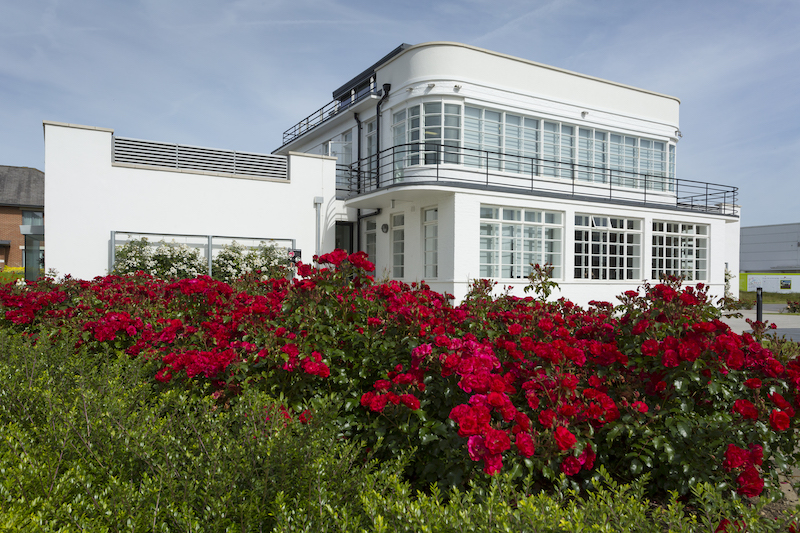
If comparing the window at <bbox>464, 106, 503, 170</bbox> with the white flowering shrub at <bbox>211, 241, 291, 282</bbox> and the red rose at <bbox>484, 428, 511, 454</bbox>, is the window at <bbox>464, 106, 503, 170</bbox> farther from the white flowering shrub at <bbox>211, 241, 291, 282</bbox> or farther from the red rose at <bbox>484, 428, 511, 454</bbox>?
the red rose at <bbox>484, 428, 511, 454</bbox>

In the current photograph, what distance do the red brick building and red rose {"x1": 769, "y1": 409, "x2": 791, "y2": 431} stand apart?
4103 cm

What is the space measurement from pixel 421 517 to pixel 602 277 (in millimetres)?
14507

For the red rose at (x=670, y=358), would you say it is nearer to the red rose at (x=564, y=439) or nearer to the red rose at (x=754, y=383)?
the red rose at (x=754, y=383)

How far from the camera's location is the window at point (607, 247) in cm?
1444

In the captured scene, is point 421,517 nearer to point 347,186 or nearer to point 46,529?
point 46,529

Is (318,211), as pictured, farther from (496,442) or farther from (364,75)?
(496,442)

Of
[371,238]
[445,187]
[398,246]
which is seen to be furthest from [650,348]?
[371,238]

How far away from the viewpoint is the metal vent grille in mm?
12688

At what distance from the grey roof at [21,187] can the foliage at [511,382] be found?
42.2 metres

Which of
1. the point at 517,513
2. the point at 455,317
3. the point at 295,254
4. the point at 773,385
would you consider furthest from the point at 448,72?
the point at 517,513

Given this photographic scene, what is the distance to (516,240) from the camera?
44.1 feet

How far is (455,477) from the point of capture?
2398 mm

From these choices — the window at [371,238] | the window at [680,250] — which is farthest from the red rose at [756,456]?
the window at [680,250]

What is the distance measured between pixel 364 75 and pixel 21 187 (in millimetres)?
34299
